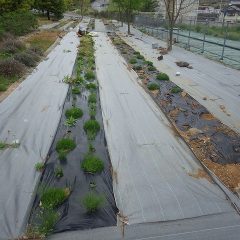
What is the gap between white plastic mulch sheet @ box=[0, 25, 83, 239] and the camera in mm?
3850

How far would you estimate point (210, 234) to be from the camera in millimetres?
3564

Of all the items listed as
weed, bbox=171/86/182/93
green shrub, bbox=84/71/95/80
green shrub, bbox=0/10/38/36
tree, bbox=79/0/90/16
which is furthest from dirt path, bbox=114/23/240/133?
tree, bbox=79/0/90/16

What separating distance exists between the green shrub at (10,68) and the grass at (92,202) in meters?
6.98

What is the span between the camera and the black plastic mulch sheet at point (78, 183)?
146 inches

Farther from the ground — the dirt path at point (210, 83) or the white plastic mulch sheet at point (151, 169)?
the white plastic mulch sheet at point (151, 169)

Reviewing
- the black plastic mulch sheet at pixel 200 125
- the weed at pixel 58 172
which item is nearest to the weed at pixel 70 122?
the weed at pixel 58 172

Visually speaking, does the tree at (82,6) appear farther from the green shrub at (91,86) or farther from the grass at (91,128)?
the grass at (91,128)

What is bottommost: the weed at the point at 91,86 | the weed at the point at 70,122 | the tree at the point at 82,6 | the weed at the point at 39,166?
the tree at the point at 82,6

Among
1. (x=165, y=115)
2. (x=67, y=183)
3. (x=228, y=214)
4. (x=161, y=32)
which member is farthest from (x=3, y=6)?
(x=228, y=214)

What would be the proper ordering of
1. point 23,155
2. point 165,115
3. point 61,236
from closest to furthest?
point 61,236 < point 23,155 < point 165,115

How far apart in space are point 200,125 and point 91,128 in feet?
7.27

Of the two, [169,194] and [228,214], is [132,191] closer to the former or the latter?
[169,194]

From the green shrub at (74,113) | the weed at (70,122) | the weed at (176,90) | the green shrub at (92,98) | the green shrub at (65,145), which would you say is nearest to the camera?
the green shrub at (65,145)

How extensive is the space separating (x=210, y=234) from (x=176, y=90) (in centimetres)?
563
